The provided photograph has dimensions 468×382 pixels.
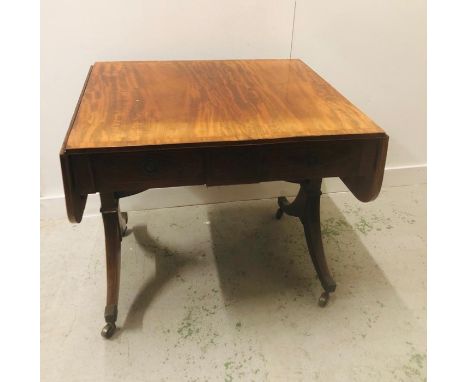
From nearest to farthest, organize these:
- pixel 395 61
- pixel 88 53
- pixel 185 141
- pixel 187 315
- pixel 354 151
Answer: pixel 185 141 < pixel 354 151 < pixel 187 315 < pixel 88 53 < pixel 395 61

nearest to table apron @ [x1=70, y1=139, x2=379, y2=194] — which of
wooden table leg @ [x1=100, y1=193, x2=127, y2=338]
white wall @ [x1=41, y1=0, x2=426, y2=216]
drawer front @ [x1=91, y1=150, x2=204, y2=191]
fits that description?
drawer front @ [x1=91, y1=150, x2=204, y2=191]

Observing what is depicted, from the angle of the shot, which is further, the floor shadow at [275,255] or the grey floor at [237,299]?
the floor shadow at [275,255]

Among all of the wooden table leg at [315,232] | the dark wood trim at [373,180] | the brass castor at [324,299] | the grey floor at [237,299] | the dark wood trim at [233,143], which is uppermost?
the dark wood trim at [233,143]

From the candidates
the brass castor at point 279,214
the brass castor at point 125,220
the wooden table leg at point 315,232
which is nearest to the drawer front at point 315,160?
the wooden table leg at point 315,232

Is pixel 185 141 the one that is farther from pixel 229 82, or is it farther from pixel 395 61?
pixel 395 61

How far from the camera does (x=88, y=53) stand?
1.48 m

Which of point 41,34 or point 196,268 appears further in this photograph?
point 196,268

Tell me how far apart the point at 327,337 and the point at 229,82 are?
0.88 metres

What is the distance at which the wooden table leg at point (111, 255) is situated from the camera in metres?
1.23

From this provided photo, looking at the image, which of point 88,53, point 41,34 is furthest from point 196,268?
point 41,34

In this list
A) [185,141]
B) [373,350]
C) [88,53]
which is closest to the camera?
[185,141]

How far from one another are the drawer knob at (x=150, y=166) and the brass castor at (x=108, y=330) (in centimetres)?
61

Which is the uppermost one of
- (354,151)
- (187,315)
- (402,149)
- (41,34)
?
(41,34)

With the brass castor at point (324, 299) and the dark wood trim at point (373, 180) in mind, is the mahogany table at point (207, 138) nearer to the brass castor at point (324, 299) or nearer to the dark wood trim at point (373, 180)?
the dark wood trim at point (373, 180)
